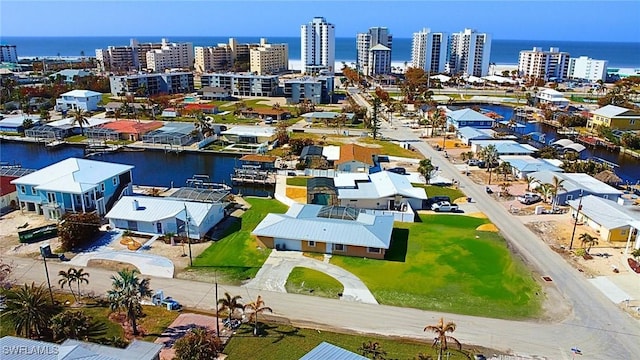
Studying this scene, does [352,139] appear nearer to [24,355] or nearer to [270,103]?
[270,103]

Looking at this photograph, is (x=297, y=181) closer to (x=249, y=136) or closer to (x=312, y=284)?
(x=249, y=136)

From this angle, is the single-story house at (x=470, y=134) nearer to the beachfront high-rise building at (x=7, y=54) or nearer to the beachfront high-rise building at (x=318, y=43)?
the beachfront high-rise building at (x=318, y=43)

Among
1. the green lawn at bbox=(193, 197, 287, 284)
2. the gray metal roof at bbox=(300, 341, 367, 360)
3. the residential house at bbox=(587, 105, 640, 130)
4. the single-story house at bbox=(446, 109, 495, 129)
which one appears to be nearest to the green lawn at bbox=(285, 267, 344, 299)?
the green lawn at bbox=(193, 197, 287, 284)

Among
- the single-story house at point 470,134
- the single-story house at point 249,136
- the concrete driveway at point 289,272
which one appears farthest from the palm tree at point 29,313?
the single-story house at point 470,134

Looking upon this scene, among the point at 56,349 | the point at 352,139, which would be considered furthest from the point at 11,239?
the point at 352,139

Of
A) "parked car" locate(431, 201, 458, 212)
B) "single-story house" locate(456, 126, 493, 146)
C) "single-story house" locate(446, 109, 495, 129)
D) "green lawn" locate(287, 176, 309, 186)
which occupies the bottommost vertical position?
"parked car" locate(431, 201, 458, 212)

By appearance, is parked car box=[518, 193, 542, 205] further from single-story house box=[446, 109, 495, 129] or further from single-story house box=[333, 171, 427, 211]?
single-story house box=[446, 109, 495, 129]
